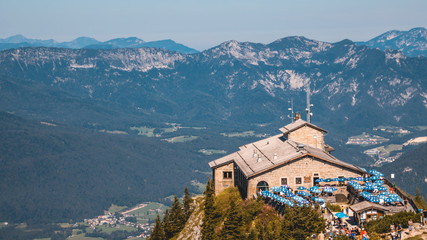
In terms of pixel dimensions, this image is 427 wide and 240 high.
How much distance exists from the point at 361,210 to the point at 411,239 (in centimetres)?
860

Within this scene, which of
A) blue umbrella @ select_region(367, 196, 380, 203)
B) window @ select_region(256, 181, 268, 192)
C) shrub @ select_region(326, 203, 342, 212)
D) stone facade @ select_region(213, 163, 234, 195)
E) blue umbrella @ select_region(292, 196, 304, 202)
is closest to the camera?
blue umbrella @ select_region(367, 196, 380, 203)

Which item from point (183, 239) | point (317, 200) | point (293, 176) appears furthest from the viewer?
point (183, 239)

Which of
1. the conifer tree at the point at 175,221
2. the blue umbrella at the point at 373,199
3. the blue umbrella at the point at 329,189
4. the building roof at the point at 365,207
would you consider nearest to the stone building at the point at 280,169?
the blue umbrella at the point at 329,189

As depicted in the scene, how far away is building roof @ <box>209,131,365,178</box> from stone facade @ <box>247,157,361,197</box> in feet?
2.61

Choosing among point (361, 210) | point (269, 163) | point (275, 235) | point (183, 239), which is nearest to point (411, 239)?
point (361, 210)

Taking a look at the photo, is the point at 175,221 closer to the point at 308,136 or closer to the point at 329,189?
the point at 308,136

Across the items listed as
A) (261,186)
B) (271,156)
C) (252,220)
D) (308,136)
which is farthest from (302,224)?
(308,136)

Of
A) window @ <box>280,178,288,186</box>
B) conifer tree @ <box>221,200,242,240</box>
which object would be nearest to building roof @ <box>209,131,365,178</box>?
window @ <box>280,178,288,186</box>

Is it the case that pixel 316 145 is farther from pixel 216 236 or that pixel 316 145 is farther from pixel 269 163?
pixel 216 236

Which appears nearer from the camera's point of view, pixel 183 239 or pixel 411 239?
pixel 411 239

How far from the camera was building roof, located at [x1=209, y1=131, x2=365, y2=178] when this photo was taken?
8356cm

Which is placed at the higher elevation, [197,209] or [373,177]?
[373,177]

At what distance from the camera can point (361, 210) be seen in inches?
2699

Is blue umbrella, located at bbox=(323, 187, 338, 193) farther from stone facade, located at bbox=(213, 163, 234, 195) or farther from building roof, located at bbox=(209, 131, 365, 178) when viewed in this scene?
stone facade, located at bbox=(213, 163, 234, 195)
